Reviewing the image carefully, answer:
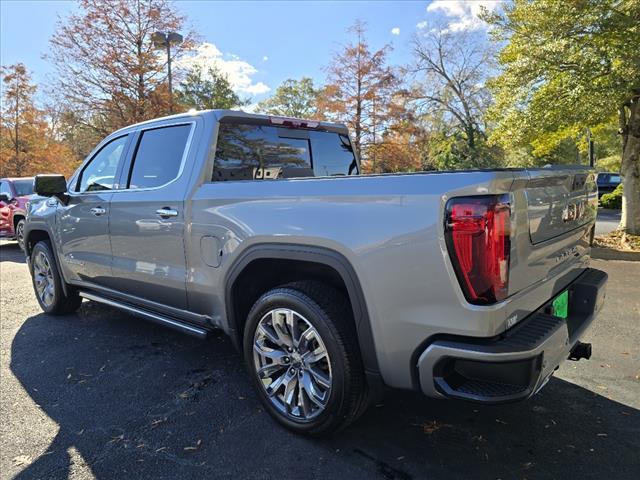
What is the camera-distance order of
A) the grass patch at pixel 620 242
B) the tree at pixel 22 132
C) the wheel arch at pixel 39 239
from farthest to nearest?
the tree at pixel 22 132 < the grass patch at pixel 620 242 < the wheel arch at pixel 39 239

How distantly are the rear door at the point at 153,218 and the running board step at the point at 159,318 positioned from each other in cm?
12

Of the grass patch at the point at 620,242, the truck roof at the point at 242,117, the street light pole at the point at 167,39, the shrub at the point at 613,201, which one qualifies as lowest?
the shrub at the point at 613,201

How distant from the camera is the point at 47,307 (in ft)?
17.1

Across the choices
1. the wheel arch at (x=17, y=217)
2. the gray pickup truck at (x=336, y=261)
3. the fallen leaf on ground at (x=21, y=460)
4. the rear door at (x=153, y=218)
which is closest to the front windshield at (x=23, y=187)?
the wheel arch at (x=17, y=217)

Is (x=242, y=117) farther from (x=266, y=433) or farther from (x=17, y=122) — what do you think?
(x=17, y=122)

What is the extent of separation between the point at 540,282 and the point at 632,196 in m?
8.89

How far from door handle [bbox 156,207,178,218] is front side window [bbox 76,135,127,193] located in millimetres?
944

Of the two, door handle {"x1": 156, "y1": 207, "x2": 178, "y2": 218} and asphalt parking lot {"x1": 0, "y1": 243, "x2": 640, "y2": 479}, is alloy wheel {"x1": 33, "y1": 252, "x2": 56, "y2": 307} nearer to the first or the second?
asphalt parking lot {"x1": 0, "y1": 243, "x2": 640, "y2": 479}

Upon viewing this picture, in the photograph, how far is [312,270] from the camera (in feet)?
8.82

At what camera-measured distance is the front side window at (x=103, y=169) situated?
13.4ft

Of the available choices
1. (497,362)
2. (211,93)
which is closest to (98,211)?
(497,362)

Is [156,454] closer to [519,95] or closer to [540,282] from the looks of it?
[540,282]

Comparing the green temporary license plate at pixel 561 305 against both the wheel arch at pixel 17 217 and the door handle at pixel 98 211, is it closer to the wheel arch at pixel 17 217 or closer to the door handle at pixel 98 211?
the door handle at pixel 98 211

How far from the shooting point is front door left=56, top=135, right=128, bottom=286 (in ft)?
13.3
